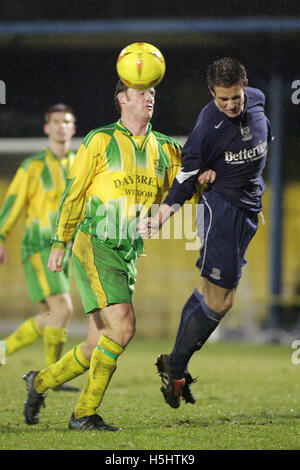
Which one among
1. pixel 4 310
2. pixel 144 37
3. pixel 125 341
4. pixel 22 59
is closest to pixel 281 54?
pixel 144 37

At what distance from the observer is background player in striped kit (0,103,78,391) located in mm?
6523

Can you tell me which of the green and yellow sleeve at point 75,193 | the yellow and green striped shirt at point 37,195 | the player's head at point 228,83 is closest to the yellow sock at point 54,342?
the yellow and green striped shirt at point 37,195

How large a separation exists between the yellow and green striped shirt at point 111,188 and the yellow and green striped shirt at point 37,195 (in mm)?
2021

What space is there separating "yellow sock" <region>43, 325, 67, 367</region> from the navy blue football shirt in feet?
7.77

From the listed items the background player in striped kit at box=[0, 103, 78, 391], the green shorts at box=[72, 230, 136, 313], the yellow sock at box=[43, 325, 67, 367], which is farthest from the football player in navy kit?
the background player in striped kit at box=[0, 103, 78, 391]

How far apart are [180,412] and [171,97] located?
3413 millimetres

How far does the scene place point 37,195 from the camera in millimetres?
6613

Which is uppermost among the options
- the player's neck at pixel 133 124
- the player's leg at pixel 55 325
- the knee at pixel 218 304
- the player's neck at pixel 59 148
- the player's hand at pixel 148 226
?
the player's neck at pixel 133 124

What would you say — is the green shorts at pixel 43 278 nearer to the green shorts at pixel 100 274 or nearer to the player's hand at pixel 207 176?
the green shorts at pixel 100 274

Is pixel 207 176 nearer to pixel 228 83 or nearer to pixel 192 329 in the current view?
pixel 228 83

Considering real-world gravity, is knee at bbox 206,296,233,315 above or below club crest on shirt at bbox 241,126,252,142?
below

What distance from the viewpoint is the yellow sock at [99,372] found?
14.7 feet

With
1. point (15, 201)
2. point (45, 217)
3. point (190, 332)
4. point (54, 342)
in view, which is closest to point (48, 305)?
point (54, 342)

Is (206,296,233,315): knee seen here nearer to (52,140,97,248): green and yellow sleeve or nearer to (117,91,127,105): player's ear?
(52,140,97,248): green and yellow sleeve
